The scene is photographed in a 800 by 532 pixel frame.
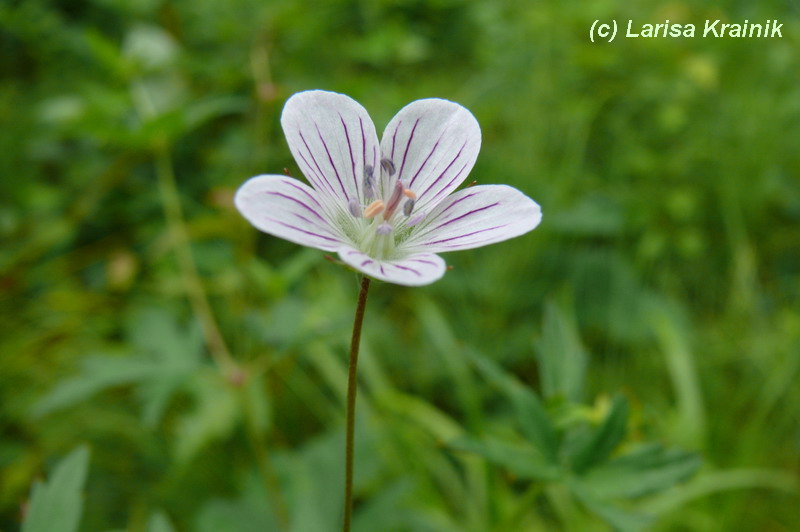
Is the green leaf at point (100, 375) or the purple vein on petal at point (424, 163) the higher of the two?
the purple vein on petal at point (424, 163)

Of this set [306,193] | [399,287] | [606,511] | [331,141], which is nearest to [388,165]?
[331,141]

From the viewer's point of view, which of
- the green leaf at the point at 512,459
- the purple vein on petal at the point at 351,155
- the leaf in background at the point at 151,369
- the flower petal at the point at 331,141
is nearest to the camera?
the flower petal at the point at 331,141

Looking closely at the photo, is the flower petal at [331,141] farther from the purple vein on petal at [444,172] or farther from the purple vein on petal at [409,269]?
the purple vein on petal at [409,269]

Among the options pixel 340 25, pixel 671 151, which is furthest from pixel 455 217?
pixel 340 25

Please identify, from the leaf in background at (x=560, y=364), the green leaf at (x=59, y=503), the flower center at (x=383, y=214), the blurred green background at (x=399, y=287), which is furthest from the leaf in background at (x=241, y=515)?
the flower center at (x=383, y=214)

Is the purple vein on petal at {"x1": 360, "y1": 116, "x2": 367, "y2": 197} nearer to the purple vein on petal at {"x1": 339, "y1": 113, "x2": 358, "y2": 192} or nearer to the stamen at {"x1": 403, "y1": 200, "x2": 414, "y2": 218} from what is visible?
the purple vein on petal at {"x1": 339, "y1": 113, "x2": 358, "y2": 192}

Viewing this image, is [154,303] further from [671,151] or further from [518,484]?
[671,151]
